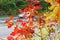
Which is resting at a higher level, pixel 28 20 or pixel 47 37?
pixel 28 20

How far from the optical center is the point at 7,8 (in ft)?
70.6

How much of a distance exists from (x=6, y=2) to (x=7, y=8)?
580 millimetres

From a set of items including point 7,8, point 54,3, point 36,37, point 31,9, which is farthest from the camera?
point 7,8

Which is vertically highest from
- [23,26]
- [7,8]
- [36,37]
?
[23,26]

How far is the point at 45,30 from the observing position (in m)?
3.46

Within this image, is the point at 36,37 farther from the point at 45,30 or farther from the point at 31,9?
the point at 31,9

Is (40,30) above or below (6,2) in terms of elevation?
above

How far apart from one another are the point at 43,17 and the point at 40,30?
0.68 feet

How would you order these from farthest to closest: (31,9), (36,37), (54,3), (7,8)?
(7,8) → (36,37) → (31,9) → (54,3)

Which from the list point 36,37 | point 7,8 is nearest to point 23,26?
point 36,37

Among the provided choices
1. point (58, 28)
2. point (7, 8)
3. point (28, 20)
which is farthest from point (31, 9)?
point (7, 8)

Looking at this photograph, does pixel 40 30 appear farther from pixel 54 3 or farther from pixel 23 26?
pixel 54 3

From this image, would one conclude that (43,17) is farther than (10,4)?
No

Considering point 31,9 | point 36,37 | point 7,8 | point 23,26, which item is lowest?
point 7,8
